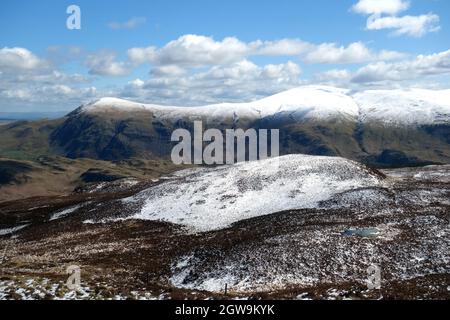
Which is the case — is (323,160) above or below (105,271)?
above

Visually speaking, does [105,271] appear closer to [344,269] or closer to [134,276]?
[134,276]

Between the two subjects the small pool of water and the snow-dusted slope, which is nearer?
the small pool of water

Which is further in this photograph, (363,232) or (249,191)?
(249,191)

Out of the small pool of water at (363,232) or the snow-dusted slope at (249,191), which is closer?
the small pool of water at (363,232)

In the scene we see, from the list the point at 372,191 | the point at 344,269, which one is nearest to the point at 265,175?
the point at 372,191

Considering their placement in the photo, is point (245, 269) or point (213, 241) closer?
point (245, 269)

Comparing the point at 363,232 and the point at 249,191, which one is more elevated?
the point at 249,191

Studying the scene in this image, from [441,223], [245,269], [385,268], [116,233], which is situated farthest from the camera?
[116,233]
